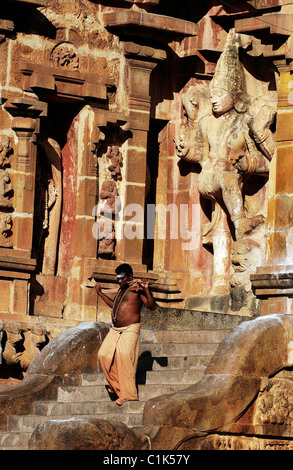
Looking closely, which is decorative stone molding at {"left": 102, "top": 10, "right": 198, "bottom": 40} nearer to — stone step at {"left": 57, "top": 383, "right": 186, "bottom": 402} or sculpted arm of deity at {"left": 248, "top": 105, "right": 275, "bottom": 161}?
sculpted arm of deity at {"left": 248, "top": 105, "right": 275, "bottom": 161}

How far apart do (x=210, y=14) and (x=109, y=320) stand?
14.8 ft

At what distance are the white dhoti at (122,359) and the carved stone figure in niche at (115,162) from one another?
4.46 m

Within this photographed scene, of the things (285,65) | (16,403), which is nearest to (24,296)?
(16,403)

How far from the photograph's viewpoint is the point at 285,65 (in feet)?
79.4

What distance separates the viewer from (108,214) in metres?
25.5

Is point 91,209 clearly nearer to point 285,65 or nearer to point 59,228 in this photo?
point 59,228

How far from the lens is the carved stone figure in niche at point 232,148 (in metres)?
25.1

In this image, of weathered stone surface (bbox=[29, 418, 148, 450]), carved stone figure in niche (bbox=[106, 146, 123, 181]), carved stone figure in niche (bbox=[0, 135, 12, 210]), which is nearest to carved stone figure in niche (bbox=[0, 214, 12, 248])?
carved stone figure in niche (bbox=[0, 135, 12, 210])

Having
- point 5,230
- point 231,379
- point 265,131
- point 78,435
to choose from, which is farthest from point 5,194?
point 78,435

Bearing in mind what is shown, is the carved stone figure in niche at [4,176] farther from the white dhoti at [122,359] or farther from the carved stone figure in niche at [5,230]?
the white dhoti at [122,359]

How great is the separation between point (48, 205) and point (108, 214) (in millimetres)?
844

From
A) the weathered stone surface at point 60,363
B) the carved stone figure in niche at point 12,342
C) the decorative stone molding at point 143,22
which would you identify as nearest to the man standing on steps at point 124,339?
the weathered stone surface at point 60,363

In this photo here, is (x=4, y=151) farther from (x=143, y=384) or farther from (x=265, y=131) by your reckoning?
(x=143, y=384)
